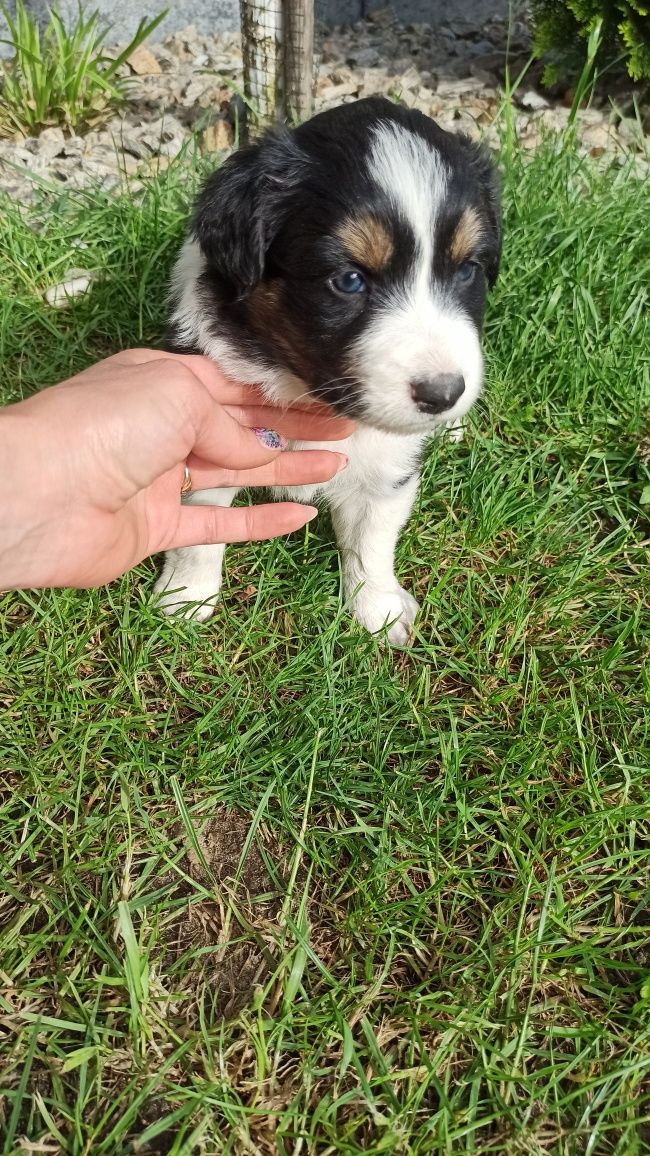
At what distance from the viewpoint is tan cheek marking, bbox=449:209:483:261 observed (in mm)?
2174

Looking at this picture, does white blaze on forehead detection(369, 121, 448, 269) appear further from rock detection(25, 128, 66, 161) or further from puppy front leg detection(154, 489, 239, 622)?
rock detection(25, 128, 66, 161)

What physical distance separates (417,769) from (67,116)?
3.95m

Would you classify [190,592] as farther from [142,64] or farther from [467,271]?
[142,64]

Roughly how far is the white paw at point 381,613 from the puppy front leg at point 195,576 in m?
0.45

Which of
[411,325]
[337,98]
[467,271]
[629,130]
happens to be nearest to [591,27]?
[629,130]

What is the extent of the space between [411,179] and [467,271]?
306 millimetres

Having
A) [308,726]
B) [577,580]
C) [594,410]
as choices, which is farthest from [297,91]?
[308,726]

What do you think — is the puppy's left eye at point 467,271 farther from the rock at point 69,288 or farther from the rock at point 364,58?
the rock at point 364,58

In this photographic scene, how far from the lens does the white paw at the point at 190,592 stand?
8.93 feet

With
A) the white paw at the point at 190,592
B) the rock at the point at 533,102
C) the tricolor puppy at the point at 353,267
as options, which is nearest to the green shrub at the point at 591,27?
the rock at the point at 533,102

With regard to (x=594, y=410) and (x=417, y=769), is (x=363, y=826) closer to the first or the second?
(x=417, y=769)

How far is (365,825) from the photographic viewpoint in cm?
228

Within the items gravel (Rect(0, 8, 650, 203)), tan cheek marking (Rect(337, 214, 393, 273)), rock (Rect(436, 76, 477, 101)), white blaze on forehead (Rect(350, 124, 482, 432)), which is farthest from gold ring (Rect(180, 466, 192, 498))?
rock (Rect(436, 76, 477, 101))

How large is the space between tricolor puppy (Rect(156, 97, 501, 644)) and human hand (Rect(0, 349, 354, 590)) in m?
0.14
